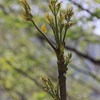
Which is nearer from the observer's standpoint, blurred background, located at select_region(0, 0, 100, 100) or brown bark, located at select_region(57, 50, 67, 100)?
brown bark, located at select_region(57, 50, 67, 100)

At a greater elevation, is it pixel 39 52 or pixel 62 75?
pixel 62 75

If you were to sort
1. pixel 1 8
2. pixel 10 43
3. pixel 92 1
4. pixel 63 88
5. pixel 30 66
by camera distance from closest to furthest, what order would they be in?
pixel 63 88, pixel 92 1, pixel 1 8, pixel 30 66, pixel 10 43

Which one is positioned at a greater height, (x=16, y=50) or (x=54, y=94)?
(x=54, y=94)

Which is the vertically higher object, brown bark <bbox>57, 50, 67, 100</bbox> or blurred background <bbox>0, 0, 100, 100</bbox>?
brown bark <bbox>57, 50, 67, 100</bbox>

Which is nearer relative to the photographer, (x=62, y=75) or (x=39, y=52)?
(x=62, y=75)

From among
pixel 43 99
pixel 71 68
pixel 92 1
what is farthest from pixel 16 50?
pixel 92 1

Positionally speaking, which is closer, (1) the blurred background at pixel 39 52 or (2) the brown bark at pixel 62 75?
(2) the brown bark at pixel 62 75

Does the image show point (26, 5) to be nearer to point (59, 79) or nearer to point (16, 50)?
point (59, 79)

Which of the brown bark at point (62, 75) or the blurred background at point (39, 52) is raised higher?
the brown bark at point (62, 75)
